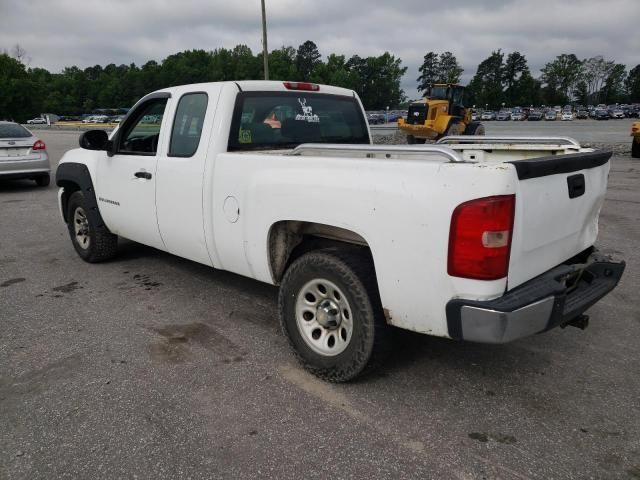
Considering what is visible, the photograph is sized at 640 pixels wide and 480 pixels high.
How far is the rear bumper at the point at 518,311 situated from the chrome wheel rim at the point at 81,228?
459cm

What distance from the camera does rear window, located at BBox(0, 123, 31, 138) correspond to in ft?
37.9

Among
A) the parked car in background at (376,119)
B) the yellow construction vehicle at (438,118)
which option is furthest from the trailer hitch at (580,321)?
the parked car in background at (376,119)

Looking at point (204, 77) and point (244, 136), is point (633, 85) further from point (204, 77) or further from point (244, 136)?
point (244, 136)

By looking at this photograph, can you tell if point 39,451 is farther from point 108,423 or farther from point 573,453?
point 573,453

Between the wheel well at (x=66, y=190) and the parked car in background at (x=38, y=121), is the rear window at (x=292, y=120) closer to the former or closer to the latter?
the wheel well at (x=66, y=190)

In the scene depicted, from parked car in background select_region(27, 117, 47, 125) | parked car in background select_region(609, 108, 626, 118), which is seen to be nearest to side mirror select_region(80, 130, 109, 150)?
parked car in background select_region(609, 108, 626, 118)

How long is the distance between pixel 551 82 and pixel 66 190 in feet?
424

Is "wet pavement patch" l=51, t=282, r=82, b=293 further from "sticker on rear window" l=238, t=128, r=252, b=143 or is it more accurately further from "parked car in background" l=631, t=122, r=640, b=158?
"parked car in background" l=631, t=122, r=640, b=158

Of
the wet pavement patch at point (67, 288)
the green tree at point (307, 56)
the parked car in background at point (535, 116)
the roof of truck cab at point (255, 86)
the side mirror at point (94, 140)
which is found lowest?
the parked car in background at point (535, 116)

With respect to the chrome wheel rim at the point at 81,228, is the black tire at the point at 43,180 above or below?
below

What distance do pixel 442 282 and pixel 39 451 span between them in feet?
7.30

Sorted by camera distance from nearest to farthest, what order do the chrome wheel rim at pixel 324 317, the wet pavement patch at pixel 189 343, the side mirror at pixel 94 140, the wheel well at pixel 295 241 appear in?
the chrome wheel rim at pixel 324 317 → the wheel well at pixel 295 241 → the wet pavement patch at pixel 189 343 → the side mirror at pixel 94 140

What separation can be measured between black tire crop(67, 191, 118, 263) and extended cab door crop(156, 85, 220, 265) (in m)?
A: 1.50

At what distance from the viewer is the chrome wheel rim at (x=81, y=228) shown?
585 cm
